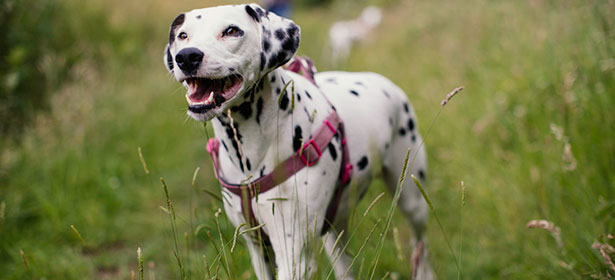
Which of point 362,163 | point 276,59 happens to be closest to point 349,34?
point 362,163

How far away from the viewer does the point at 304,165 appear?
1.96m

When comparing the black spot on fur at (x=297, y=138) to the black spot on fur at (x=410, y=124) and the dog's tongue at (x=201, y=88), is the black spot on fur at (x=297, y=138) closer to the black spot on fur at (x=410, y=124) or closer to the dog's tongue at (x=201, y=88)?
the dog's tongue at (x=201, y=88)

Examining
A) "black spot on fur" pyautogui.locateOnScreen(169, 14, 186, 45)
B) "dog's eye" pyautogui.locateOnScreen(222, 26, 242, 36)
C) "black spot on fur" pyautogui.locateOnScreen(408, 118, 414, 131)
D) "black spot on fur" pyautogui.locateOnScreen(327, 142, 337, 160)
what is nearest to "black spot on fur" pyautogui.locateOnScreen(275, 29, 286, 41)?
"dog's eye" pyautogui.locateOnScreen(222, 26, 242, 36)

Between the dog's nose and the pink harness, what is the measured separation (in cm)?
48

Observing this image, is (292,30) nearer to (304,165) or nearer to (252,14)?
(252,14)

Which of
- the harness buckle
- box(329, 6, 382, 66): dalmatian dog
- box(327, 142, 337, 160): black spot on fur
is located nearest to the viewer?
the harness buckle

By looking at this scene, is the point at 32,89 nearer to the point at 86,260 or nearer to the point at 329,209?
the point at 86,260

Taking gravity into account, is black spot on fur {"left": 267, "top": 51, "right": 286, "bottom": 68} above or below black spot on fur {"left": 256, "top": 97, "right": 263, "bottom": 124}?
above

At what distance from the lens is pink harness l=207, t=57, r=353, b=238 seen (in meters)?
1.90

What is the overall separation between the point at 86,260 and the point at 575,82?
380 centimetres

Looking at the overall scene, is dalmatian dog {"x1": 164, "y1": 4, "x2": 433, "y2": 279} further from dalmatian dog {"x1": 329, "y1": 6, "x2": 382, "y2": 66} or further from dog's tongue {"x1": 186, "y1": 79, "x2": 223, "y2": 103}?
dalmatian dog {"x1": 329, "y1": 6, "x2": 382, "y2": 66}

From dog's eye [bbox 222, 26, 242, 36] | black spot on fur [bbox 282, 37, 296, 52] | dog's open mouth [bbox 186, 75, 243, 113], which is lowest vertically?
dog's open mouth [bbox 186, 75, 243, 113]

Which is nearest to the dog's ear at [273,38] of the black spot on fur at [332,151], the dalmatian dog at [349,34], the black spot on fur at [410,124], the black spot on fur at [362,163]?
the black spot on fur at [332,151]

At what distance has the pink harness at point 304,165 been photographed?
6.24ft
